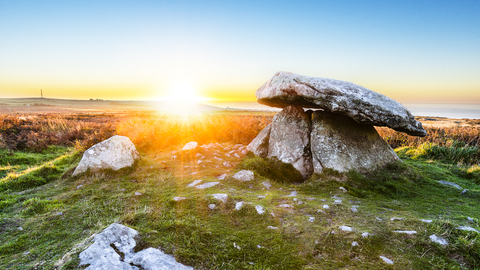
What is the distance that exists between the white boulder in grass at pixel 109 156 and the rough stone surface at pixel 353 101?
6.27m

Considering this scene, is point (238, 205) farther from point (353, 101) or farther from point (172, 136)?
point (172, 136)

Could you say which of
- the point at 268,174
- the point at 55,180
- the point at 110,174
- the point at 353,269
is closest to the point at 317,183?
the point at 268,174

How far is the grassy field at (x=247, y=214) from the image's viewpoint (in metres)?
3.47

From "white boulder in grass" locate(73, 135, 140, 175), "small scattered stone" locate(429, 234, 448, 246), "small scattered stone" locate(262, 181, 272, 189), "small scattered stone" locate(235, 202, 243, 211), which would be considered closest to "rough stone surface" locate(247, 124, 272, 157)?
"small scattered stone" locate(262, 181, 272, 189)

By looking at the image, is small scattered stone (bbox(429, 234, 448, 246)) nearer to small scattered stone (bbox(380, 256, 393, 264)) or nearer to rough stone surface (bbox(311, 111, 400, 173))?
small scattered stone (bbox(380, 256, 393, 264))

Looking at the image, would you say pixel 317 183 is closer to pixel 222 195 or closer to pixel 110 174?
pixel 222 195

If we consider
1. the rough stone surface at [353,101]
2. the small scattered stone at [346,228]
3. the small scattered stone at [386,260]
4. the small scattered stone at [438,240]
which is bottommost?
the small scattered stone at [386,260]

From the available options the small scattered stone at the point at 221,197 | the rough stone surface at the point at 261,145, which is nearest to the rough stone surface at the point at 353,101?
the rough stone surface at the point at 261,145

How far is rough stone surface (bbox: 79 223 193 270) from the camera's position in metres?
2.99

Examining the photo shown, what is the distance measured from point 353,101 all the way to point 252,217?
15.7 feet

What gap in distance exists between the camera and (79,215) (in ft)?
16.6

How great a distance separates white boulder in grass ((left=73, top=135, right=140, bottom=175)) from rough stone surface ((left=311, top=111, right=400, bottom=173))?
6.81 meters

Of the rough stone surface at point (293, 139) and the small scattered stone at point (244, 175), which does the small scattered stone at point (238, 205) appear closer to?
the small scattered stone at point (244, 175)

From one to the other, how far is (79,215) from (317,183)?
20.4 ft
